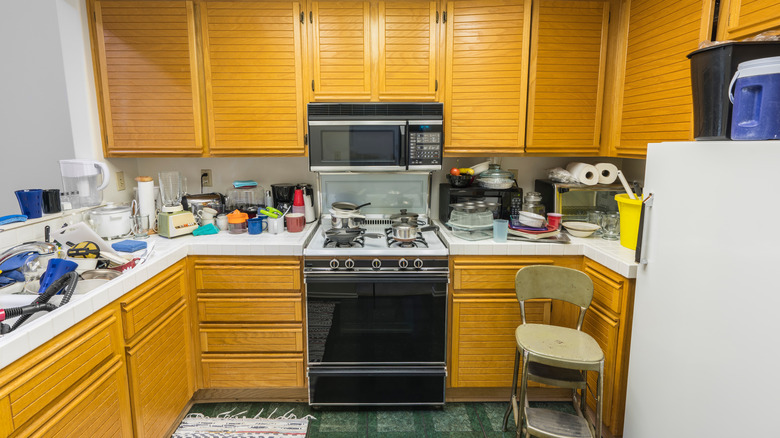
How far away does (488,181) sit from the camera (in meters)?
2.54

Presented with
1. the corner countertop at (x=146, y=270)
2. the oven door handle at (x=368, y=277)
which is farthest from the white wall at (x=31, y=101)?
the oven door handle at (x=368, y=277)

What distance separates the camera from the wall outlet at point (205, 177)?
278 cm

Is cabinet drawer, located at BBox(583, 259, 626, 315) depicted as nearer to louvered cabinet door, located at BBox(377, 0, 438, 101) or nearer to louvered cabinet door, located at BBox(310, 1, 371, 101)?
louvered cabinet door, located at BBox(377, 0, 438, 101)

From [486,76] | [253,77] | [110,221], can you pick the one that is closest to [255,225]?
[110,221]

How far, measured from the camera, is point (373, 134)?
7.85ft

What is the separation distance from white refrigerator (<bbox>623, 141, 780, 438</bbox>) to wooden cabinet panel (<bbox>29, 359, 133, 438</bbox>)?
2.05m

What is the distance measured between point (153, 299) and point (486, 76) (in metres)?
2.13

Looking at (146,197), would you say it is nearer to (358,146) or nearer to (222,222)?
(222,222)

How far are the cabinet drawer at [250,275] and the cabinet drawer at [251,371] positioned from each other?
40cm

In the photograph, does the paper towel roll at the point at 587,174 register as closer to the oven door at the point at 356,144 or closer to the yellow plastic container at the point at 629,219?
the yellow plastic container at the point at 629,219

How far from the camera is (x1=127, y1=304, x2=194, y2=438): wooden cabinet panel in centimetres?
173

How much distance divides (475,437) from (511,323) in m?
0.61

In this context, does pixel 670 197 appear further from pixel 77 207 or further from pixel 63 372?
pixel 77 207

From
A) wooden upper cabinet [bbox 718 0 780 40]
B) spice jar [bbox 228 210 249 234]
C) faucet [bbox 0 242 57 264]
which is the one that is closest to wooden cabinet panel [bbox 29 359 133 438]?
faucet [bbox 0 242 57 264]
